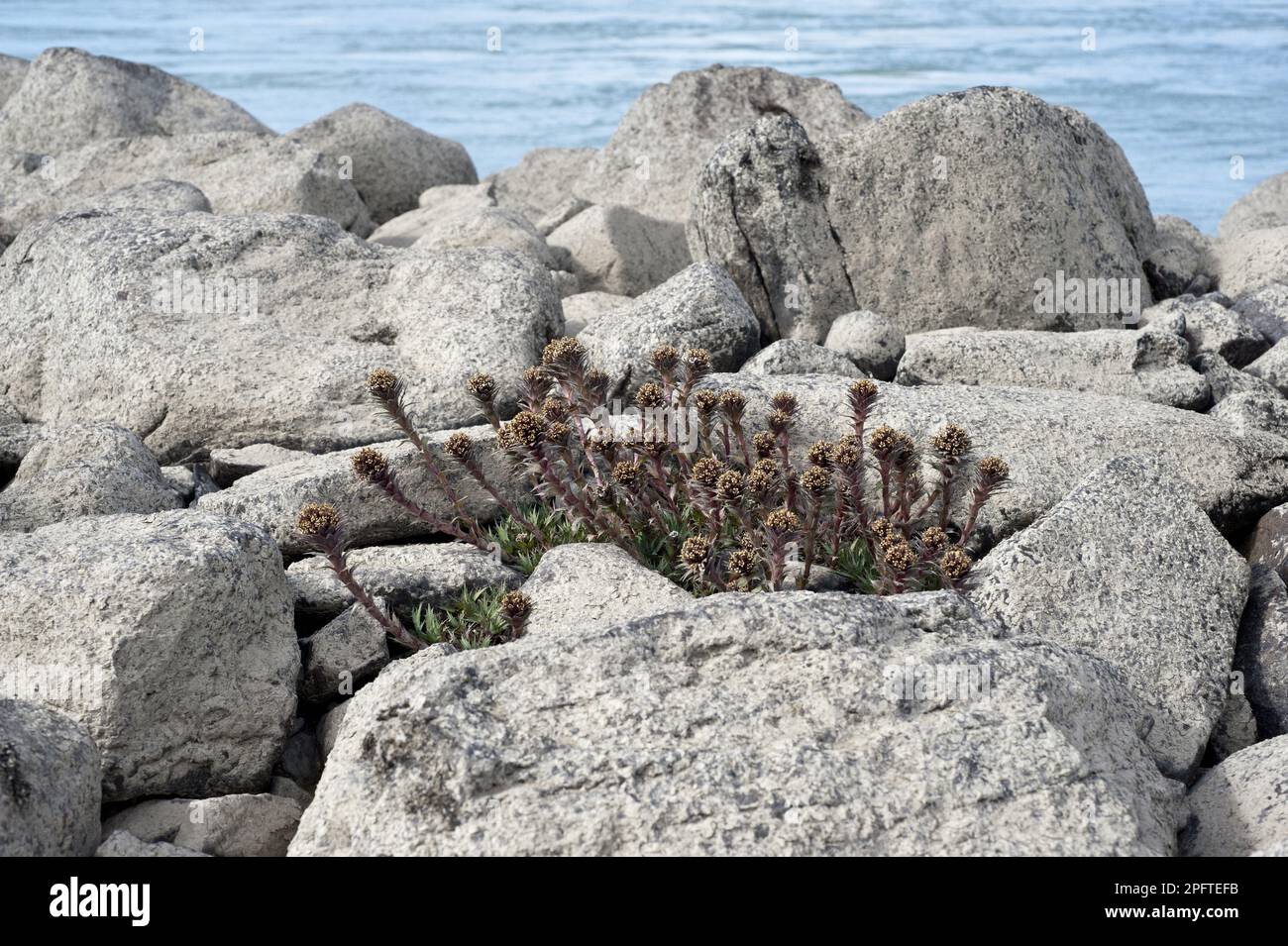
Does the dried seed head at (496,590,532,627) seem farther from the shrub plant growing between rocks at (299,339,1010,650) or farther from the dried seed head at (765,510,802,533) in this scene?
the dried seed head at (765,510,802,533)

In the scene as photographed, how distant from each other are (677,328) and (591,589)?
10.9ft

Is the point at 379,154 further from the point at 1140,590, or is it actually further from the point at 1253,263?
the point at 1140,590

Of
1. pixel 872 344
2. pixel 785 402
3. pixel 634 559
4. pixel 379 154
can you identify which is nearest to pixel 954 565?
pixel 785 402

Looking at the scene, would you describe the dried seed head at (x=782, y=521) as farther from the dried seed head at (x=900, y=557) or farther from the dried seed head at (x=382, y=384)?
the dried seed head at (x=382, y=384)

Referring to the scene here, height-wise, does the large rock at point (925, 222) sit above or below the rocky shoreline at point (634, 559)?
above

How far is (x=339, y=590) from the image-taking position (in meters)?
7.42

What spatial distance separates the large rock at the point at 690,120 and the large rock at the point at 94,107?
238 inches

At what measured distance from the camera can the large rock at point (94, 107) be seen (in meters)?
18.7

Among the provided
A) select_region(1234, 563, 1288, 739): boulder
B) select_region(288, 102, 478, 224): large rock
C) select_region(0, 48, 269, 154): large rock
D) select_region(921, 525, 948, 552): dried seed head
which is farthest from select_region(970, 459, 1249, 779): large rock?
select_region(0, 48, 269, 154): large rock

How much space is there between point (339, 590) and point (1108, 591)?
412 centimetres

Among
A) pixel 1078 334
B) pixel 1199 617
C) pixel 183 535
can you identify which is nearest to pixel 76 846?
pixel 183 535

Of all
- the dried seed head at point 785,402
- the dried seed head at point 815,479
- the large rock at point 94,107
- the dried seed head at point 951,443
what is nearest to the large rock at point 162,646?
the dried seed head at point 815,479

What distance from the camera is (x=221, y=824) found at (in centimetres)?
586
